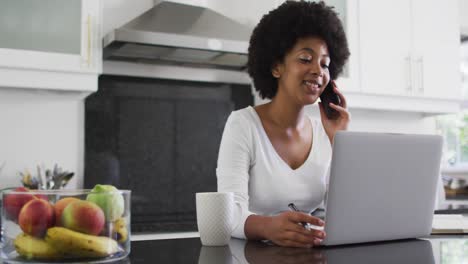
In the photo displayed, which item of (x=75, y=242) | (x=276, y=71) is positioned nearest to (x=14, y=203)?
(x=75, y=242)

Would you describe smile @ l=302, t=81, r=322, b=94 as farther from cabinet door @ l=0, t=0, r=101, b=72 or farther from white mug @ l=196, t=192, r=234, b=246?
cabinet door @ l=0, t=0, r=101, b=72

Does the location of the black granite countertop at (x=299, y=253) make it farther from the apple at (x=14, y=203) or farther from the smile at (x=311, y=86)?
the smile at (x=311, y=86)

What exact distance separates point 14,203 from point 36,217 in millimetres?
56

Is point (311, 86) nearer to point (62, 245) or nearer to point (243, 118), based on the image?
point (243, 118)

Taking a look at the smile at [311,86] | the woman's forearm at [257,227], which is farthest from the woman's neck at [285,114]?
the woman's forearm at [257,227]

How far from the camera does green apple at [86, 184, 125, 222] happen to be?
743 mm

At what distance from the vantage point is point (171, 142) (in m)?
2.63

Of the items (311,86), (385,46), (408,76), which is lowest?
(311,86)

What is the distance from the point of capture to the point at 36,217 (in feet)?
2.33

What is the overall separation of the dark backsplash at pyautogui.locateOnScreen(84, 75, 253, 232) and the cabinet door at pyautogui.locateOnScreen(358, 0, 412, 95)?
2.64 ft

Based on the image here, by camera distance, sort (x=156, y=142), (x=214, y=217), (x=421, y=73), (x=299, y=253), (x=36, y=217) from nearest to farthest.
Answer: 1. (x=36, y=217)
2. (x=299, y=253)
3. (x=214, y=217)
4. (x=156, y=142)
5. (x=421, y=73)

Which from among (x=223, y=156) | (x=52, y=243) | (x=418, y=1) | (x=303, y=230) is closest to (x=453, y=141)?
(x=418, y=1)

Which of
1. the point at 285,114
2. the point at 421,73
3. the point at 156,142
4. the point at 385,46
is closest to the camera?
the point at 285,114

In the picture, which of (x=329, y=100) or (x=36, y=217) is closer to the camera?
(x=36, y=217)
